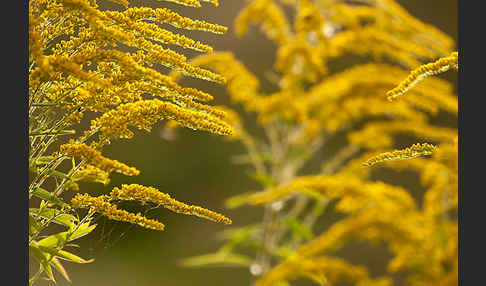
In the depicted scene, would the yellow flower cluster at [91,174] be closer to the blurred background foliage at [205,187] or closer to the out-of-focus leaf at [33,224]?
the out-of-focus leaf at [33,224]

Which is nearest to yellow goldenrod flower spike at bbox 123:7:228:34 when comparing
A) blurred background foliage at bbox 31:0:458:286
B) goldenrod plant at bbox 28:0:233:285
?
goldenrod plant at bbox 28:0:233:285

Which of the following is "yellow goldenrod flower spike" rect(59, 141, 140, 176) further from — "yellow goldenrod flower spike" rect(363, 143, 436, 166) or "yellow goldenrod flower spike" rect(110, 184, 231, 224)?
"yellow goldenrod flower spike" rect(363, 143, 436, 166)

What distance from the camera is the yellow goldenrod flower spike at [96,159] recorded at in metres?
0.36

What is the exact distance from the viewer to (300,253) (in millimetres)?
966

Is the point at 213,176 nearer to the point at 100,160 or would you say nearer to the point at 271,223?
the point at 271,223

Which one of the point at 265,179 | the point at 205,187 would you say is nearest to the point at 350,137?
the point at 265,179

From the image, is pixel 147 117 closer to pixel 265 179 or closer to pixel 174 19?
pixel 174 19

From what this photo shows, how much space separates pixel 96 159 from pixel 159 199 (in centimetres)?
6

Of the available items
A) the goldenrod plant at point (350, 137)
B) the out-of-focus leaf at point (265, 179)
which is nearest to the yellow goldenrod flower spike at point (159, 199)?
the goldenrod plant at point (350, 137)

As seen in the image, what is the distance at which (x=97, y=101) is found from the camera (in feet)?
1.37

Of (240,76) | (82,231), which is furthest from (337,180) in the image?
(82,231)

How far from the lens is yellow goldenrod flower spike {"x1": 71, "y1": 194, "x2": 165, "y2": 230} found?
15.2 inches

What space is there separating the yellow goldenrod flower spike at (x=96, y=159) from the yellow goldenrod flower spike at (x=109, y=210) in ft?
0.12

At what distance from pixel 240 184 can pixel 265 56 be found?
51 cm
